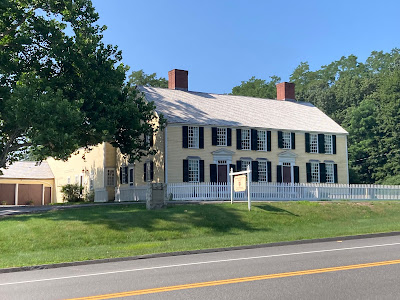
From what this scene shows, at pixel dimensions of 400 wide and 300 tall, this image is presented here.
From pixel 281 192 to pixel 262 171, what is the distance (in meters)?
5.52

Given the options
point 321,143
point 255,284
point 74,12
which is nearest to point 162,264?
point 255,284

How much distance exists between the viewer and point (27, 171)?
47.3 meters

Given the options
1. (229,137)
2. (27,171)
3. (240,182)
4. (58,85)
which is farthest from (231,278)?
(27,171)

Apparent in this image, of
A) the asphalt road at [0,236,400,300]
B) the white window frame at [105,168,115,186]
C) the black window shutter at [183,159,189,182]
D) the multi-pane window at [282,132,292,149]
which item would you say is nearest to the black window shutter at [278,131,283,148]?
the multi-pane window at [282,132,292,149]

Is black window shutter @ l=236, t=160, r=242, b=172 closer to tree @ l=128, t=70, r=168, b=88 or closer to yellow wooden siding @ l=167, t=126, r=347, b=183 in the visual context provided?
yellow wooden siding @ l=167, t=126, r=347, b=183

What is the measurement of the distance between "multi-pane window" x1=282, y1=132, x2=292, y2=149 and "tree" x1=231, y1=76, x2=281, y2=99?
44.2 m

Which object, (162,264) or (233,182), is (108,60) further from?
(162,264)

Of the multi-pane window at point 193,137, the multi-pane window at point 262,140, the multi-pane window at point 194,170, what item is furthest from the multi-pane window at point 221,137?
the multi-pane window at point 262,140

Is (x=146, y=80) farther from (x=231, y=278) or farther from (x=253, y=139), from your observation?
(x=231, y=278)

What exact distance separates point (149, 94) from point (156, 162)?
590cm

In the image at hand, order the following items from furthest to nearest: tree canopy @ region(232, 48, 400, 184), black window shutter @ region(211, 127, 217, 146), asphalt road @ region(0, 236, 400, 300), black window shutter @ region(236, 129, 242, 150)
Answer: tree canopy @ region(232, 48, 400, 184) < black window shutter @ region(236, 129, 242, 150) < black window shutter @ region(211, 127, 217, 146) < asphalt road @ region(0, 236, 400, 300)

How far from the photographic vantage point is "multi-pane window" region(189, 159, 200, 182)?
33094 mm

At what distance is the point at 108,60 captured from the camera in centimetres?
2828

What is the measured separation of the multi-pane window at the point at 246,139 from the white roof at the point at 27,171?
20.4 metres
